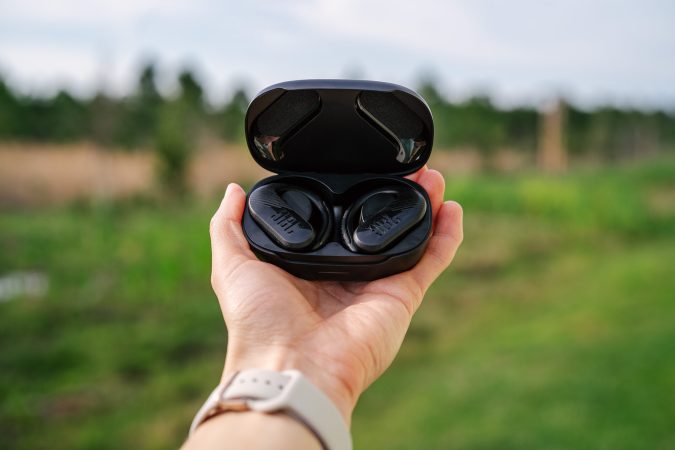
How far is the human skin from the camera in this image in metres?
1.29

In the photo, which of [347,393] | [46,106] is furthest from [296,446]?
[46,106]

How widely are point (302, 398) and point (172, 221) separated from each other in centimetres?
776

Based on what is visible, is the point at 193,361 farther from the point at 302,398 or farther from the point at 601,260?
the point at 601,260

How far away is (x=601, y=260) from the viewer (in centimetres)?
973

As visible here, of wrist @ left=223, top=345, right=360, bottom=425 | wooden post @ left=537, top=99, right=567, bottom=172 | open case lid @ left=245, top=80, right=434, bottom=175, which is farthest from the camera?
wooden post @ left=537, top=99, right=567, bottom=172

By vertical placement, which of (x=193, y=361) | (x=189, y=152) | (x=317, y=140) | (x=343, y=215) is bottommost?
(x=193, y=361)

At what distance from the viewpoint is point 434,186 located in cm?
223

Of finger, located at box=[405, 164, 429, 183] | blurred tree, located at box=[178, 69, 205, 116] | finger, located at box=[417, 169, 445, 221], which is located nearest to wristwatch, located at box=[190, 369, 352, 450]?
finger, located at box=[417, 169, 445, 221]

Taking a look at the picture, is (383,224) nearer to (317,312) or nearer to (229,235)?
(317,312)

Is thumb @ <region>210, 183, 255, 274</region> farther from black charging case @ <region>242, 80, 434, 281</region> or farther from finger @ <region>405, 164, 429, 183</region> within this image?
finger @ <region>405, 164, 429, 183</region>

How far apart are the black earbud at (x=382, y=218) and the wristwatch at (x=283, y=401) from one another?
0.69m

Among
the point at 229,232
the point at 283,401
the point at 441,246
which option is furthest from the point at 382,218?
the point at 283,401

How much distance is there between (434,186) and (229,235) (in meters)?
0.73

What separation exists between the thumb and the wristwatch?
527 mm
